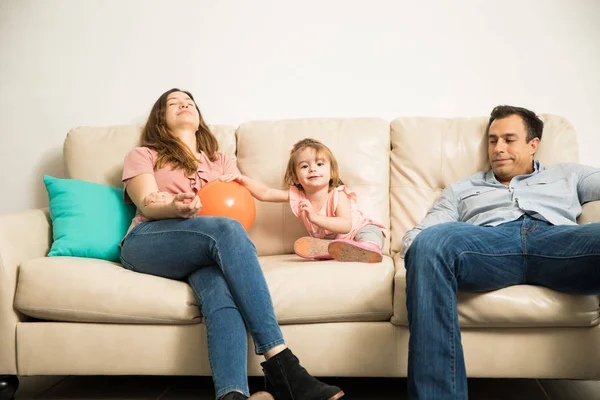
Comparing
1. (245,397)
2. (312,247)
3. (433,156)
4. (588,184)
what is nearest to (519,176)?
(588,184)

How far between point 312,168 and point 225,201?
14.8 inches

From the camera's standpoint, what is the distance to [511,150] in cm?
217

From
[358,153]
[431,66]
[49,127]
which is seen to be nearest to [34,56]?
[49,127]

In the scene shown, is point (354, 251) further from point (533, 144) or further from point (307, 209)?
point (533, 144)

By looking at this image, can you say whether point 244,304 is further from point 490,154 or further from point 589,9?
point 589,9

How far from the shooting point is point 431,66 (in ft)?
8.80

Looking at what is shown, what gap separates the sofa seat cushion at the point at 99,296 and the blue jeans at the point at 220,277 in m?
0.04

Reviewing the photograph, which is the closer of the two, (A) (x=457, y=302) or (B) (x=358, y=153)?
(A) (x=457, y=302)

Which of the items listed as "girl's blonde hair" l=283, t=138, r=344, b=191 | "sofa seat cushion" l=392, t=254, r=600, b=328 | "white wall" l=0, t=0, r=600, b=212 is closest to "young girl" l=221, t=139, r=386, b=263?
"girl's blonde hair" l=283, t=138, r=344, b=191

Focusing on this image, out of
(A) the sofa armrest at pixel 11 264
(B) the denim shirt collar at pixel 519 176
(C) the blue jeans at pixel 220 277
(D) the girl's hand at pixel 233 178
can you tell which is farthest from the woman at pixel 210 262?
(B) the denim shirt collar at pixel 519 176

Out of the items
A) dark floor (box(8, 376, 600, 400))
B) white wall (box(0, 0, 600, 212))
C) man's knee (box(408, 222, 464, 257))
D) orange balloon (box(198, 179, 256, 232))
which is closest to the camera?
man's knee (box(408, 222, 464, 257))

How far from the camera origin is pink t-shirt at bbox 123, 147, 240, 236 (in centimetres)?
211

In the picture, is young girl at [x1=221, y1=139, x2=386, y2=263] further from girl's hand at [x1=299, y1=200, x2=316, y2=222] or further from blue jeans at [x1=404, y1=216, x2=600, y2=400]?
blue jeans at [x1=404, y1=216, x2=600, y2=400]

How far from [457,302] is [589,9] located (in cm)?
168
